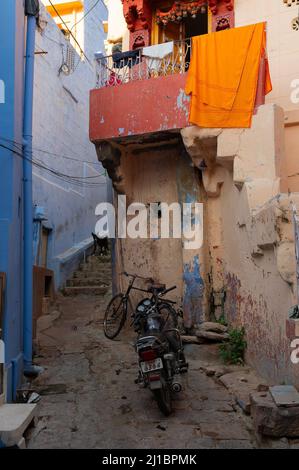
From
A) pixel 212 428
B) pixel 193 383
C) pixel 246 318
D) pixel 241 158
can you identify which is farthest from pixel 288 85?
pixel 212 428

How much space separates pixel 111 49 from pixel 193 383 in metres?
7.48

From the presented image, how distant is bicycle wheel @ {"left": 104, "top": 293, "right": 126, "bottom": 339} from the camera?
8.23m

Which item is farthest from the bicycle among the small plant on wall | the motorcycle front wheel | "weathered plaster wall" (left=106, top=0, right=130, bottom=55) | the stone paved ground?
"weathered plaster wall" (left=106, top=0, right=130, bottom=55)

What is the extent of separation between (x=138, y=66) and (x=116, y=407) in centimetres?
616

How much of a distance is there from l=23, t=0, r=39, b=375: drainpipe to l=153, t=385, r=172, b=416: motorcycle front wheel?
7.65 ft

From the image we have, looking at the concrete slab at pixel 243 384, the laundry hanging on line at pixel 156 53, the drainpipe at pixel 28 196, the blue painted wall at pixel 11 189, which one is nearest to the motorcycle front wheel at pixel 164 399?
the concrete slab at pixel 243 384

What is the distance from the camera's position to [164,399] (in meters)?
4.46

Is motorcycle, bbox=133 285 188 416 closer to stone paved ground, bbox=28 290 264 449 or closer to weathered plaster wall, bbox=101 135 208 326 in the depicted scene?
stone paved ground, bbox=28 290 264 449

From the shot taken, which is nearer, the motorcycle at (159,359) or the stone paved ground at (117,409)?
the stone paved ground at (117,409)

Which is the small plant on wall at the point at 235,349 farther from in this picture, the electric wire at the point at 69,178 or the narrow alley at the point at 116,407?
the electric wire at the point at 69,178

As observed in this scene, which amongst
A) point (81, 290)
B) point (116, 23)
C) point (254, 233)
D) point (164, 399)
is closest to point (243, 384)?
point (164, 399)

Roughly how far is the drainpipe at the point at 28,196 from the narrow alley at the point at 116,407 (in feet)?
1.92

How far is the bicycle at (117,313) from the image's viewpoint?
805 centimetres

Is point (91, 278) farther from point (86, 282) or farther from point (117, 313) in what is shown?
point (117, 313)
